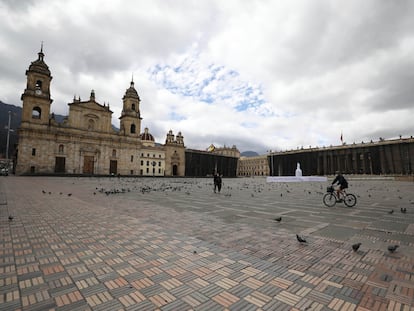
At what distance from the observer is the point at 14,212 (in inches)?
271

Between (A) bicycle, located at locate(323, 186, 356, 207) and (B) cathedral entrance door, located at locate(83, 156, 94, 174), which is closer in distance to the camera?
(A) bicycle, located at locate(323, 186, 356, 207)

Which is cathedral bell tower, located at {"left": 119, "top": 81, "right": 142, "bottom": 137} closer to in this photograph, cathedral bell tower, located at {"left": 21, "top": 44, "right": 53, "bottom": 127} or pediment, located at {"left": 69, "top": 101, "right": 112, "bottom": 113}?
pediment, located at {"left": 69, "top": 101, "right": 112, "bottom": 113}

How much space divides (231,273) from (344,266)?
1740mm

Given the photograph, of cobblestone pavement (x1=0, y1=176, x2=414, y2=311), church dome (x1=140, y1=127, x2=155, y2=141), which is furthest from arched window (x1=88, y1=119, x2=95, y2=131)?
cobblestone pavement (x1=0, y1=176, x2=414, y2=311)

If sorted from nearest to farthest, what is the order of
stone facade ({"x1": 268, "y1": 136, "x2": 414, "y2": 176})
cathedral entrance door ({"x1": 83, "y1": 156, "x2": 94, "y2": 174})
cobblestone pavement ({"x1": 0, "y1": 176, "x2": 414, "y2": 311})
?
1. cobblestone pavement ({"x1": 0, "y1": 176, "x2": 414, "y2": 311})
2. cathedral entrance door ({"x1": 83, "y1": 156, "x2": 94, "y2": 174})
3. stone facade ({"x1": 268, "y1": 136, "x2": 414, "y2": 176})

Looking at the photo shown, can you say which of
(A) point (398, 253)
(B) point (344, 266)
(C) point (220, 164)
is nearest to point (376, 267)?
(B) point (344, 266)

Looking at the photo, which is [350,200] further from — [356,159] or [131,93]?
[356,159]

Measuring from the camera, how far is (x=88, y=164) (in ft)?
154

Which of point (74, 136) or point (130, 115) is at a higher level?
point (130, 115)

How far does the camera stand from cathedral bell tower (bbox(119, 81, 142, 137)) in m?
53.8

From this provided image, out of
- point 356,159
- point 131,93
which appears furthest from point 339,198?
point 356,159

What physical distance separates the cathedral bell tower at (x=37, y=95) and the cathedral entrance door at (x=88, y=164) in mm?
9702

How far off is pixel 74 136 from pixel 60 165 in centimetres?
634

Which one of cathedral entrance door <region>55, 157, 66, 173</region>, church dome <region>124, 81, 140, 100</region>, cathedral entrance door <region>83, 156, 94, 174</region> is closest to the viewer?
cathedral entrance door <region>55, 157, 66, 173</region>
